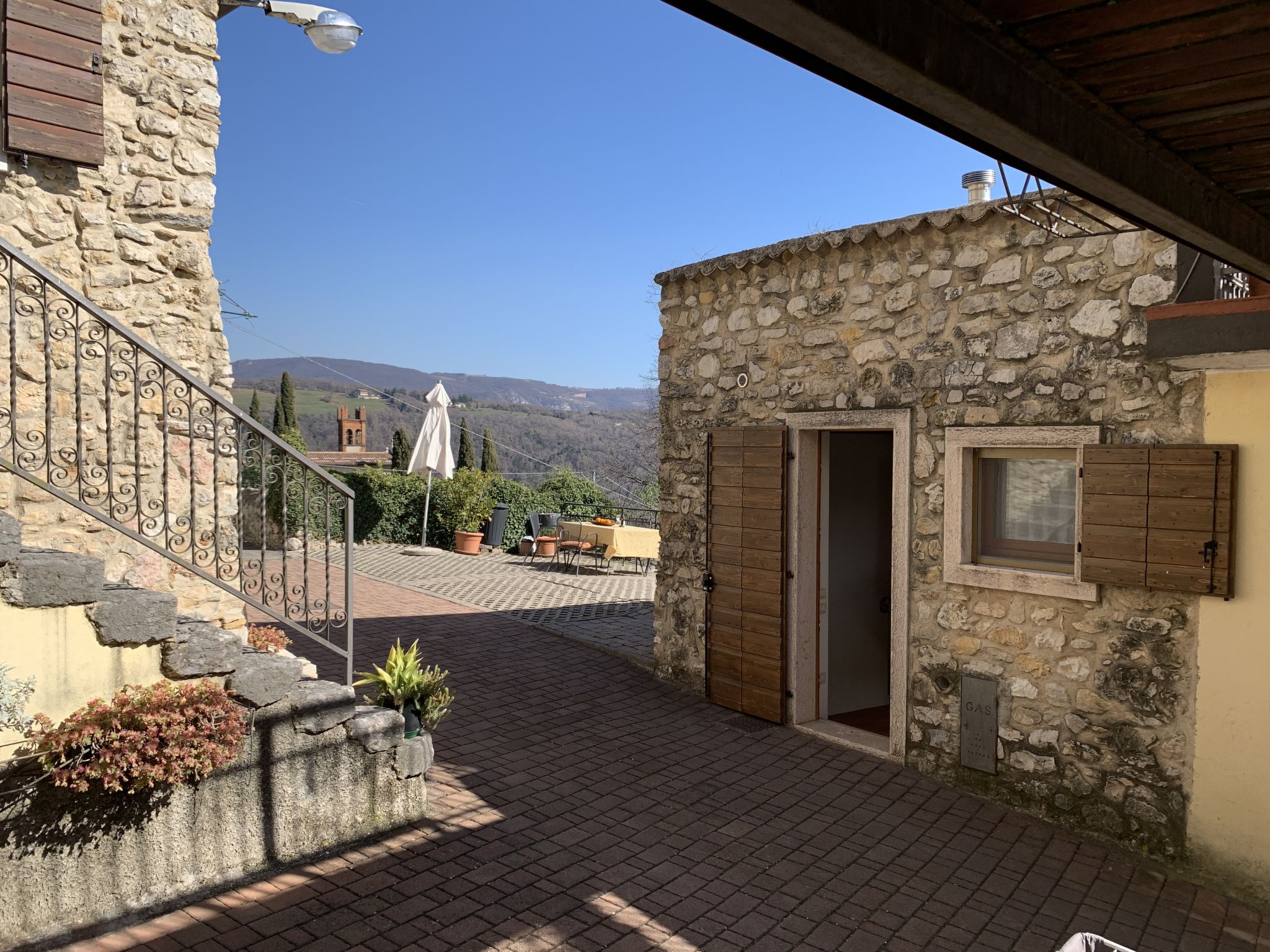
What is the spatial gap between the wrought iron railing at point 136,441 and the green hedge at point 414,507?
1161 cm

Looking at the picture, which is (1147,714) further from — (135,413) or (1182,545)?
(135,413)

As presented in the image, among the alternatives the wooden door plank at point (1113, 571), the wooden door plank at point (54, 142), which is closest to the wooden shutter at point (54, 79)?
the wooden door plank at point (54, 142)

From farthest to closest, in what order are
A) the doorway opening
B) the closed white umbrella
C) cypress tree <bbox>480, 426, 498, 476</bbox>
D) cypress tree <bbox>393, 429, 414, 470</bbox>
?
1. cypress tree <bbox>480, 426, 498, 476</bbox>
2. cypress tree <bbox>393, 429, 414, 470</bbox>
3. the closed white umbrella
4. the doorway opening

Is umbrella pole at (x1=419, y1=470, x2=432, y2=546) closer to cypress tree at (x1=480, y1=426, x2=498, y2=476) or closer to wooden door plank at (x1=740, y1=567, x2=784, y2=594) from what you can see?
wooden door plank at (x1=740, y1=567, x2=784, y2=594)

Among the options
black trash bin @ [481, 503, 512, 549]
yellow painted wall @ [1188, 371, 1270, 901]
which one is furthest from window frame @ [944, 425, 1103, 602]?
black trash bin @ [481, 503, 512, 549]

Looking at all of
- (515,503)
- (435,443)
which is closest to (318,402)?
(515,503)

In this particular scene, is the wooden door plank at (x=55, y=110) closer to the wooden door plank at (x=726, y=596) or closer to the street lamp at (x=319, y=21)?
the street lamp at (x=319, y=21)

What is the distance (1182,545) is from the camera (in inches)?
178

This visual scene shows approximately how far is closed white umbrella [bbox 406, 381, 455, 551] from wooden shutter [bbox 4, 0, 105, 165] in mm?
10196

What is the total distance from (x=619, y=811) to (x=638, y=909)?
3.55ft

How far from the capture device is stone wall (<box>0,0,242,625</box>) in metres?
4.69

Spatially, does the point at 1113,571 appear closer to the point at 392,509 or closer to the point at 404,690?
the point at 404,690

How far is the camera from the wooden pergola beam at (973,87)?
115 centimetres

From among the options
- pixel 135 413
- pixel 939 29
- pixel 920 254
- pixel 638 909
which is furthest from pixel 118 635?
pixel 920 254
